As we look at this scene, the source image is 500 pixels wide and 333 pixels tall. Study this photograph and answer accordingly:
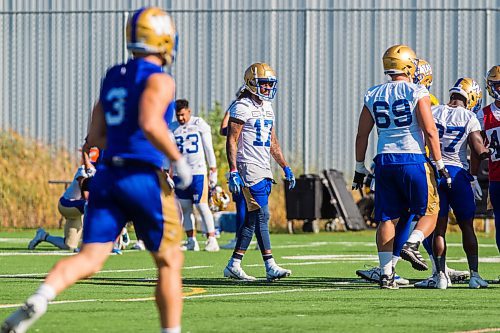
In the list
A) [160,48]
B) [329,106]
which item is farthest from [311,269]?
[329,106]

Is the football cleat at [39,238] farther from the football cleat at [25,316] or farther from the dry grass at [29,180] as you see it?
the football cleat at [25,316]

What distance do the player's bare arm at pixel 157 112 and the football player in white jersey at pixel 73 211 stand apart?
1004cm

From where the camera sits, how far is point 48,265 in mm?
14609

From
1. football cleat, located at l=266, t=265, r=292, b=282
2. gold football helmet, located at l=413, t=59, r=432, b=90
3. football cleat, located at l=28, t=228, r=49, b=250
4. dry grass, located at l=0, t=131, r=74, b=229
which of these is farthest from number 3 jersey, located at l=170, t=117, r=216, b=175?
dry grass, located at l=0, t=131, r=74, b=229

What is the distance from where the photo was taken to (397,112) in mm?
11203

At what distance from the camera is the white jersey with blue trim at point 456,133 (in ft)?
38.9

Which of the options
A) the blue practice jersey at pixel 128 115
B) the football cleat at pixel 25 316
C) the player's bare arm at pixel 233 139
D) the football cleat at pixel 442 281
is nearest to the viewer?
the football cleat at pixel 25 316

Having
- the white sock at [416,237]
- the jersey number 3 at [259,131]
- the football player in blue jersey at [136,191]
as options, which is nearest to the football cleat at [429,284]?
the white sock at [416,237]

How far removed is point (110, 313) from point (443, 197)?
13.0 feet

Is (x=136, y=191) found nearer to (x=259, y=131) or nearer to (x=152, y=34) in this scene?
(x=152, y=34)

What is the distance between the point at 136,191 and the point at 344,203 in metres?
16.3

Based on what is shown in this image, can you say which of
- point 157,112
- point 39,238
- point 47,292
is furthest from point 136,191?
point 39,238

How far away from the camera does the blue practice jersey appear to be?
709 centimetres

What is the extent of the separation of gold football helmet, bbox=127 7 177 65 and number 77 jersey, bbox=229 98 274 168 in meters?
5.07
